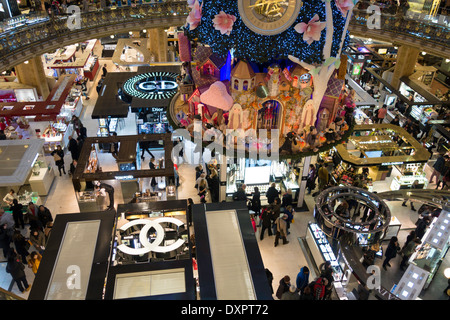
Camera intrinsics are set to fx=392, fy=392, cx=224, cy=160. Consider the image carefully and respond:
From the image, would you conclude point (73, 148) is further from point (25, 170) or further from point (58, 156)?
point (25, 170)

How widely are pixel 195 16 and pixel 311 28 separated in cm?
334

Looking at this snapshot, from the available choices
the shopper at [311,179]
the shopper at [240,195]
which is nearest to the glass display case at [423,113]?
the shopper at [311,179]

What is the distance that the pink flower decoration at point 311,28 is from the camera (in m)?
10.5

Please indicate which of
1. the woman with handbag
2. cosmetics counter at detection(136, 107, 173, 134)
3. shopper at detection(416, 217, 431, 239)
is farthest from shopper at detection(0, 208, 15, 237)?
shopper at detection(416, 217, 431, 239)

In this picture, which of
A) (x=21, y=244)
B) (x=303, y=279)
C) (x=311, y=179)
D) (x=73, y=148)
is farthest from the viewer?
(x=73, y=148)

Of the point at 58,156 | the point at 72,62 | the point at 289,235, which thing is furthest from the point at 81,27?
the point at 289,235

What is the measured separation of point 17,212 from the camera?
12.9 m

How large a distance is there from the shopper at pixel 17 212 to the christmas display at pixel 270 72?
229 inches

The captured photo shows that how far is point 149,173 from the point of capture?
1273cm

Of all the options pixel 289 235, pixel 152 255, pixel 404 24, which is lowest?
pixel 289 235

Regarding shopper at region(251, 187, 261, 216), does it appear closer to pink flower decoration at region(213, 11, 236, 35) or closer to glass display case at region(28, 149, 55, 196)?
pink flower decoration at region(213, 11, 236, 35)

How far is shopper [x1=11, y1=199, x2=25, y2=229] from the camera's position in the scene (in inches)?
505

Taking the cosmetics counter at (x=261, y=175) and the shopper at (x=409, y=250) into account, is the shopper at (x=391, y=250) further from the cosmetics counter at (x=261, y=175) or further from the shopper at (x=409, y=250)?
the cosmetics counter at (x=261, y=175)

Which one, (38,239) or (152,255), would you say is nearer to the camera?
(152,255)
